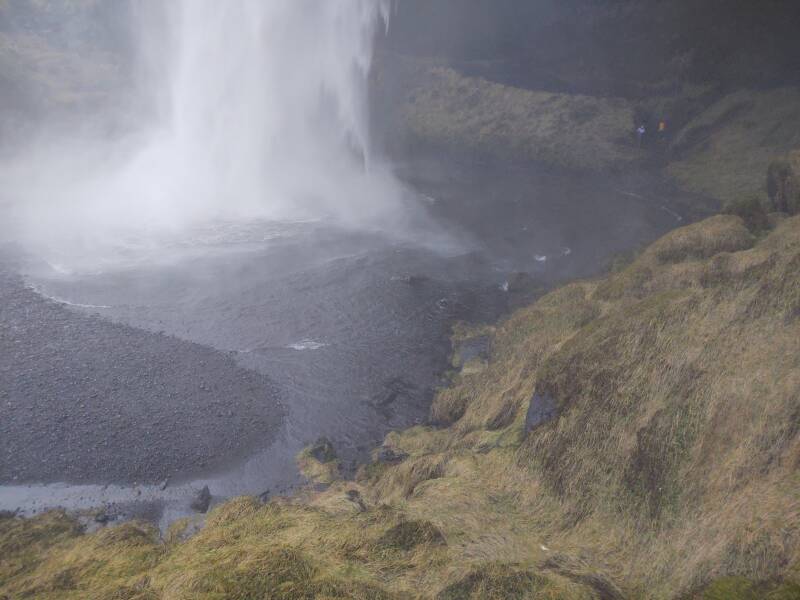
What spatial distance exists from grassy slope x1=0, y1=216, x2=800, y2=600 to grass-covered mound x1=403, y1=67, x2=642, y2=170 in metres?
45.1

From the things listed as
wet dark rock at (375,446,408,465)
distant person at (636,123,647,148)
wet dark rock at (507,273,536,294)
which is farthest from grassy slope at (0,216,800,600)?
distant person at (636,123,647,148)

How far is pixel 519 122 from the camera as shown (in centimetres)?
6125

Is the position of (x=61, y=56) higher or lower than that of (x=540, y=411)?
higher

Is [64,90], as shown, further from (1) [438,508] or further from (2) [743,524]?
(2) [743,524]

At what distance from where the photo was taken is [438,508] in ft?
35.3

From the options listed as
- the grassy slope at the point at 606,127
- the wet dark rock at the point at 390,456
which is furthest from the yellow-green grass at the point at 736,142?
the wet dark rock at the point at 390,456

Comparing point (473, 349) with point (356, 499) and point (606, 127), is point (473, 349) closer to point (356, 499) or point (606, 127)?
point (356, 499)

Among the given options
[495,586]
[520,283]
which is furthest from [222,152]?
[495,586]

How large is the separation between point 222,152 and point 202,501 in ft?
128

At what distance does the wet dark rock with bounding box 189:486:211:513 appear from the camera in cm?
1499

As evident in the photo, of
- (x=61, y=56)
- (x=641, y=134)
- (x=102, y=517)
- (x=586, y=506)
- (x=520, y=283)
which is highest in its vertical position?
(x=61, y=56)

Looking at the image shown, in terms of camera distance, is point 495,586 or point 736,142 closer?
point 495,586

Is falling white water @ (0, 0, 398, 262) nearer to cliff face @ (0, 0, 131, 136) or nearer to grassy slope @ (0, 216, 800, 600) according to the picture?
cliff face @ (0, 0, 131, 136)

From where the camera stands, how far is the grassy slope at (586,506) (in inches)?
293
